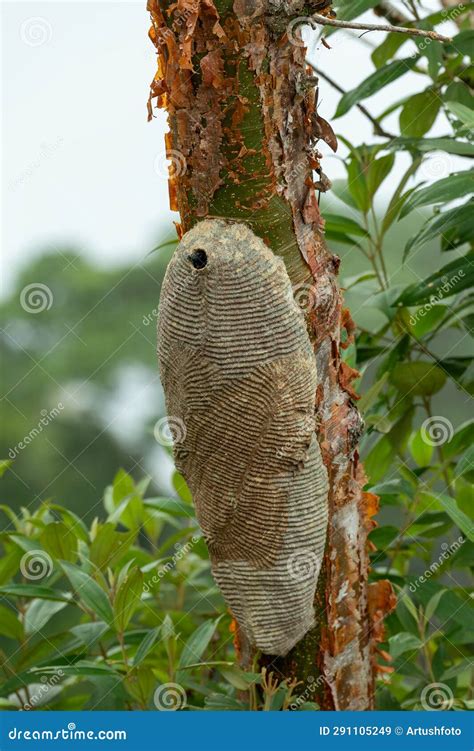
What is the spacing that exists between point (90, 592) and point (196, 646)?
0.12 metres

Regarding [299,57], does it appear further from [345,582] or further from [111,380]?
[111,380]

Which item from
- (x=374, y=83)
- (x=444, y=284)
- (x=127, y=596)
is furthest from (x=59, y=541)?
(x=374, y=83)

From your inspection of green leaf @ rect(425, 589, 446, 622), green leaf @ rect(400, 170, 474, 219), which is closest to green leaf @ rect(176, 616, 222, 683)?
green leaf @ rect(425, 589, 446, 622)

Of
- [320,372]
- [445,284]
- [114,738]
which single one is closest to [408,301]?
[445,284]

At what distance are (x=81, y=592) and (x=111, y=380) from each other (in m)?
3.47

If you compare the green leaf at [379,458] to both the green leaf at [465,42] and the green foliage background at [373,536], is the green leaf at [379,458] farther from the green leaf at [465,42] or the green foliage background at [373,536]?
the green leaf at [465,42]

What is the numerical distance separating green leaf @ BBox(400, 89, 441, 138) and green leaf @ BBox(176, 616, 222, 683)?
615 mm

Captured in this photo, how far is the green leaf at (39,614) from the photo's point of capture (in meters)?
1.00

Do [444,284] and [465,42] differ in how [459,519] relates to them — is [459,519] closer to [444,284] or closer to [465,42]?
[444,284]

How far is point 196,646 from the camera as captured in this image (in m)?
0.91

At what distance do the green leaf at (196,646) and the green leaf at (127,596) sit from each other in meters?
0.07

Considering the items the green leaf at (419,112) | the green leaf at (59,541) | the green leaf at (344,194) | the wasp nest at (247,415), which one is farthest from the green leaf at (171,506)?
the green leaf at (419,112)

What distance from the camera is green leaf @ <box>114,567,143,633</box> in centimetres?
86

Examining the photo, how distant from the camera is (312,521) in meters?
0.72
